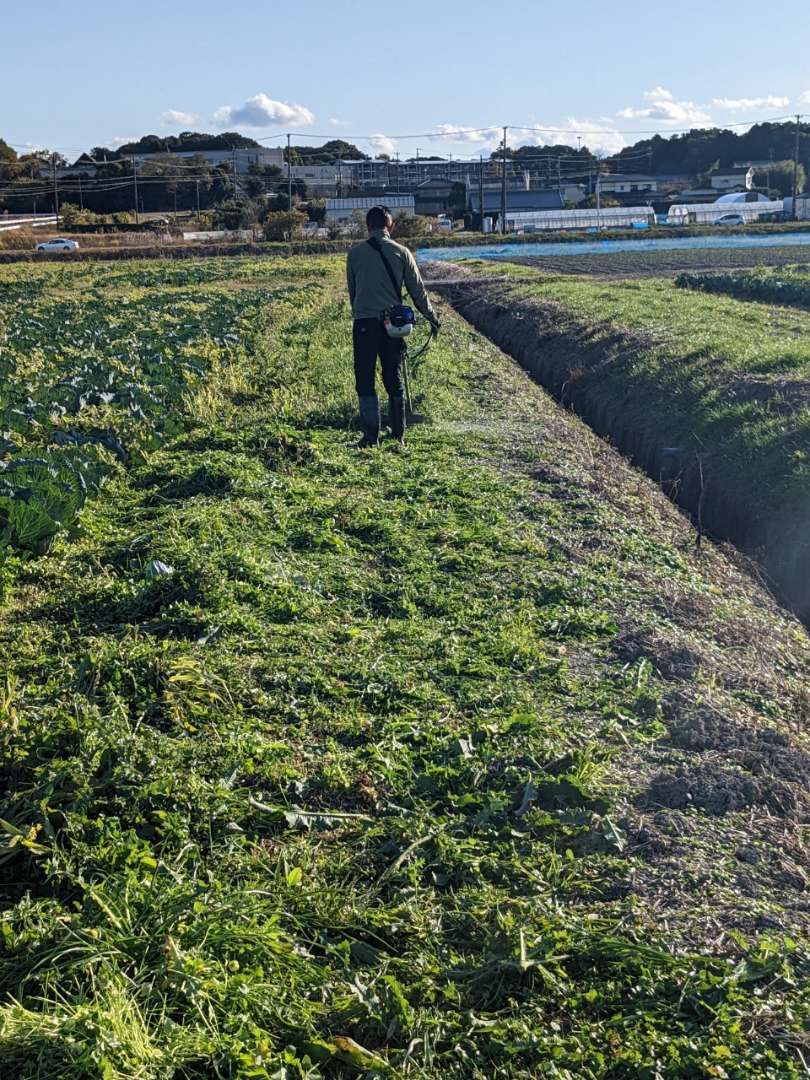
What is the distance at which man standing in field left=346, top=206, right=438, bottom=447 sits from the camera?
9328 mm

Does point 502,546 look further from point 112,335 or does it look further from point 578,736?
point 112,335

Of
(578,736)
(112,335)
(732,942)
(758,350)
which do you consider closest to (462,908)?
(732,942)

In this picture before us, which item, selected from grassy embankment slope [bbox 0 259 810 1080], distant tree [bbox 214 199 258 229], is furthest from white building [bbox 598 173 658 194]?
grassy embankment slope [bbox 0 259 810 1080]

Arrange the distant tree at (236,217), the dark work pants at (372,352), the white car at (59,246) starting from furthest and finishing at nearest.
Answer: the distant tree at (236,217)
the white car at (59,246)
the dark work pants at (372,352)

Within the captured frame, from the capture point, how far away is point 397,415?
9867 mm

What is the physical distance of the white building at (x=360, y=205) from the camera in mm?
80006

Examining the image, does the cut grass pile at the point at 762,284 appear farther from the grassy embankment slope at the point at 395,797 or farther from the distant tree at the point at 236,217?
the distant tree at the point at 236,217

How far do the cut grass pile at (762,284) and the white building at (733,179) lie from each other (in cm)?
8077

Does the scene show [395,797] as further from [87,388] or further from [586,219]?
[586,219]

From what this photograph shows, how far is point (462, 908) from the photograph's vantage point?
3.21 m

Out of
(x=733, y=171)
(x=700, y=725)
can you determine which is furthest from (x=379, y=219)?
(x=733, y=171)

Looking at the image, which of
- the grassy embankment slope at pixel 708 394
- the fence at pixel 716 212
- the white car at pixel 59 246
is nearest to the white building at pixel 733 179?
the fence at pixel 716 212

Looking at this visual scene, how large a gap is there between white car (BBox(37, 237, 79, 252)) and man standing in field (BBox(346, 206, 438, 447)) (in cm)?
5001

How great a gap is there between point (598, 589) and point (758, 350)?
8329mm
